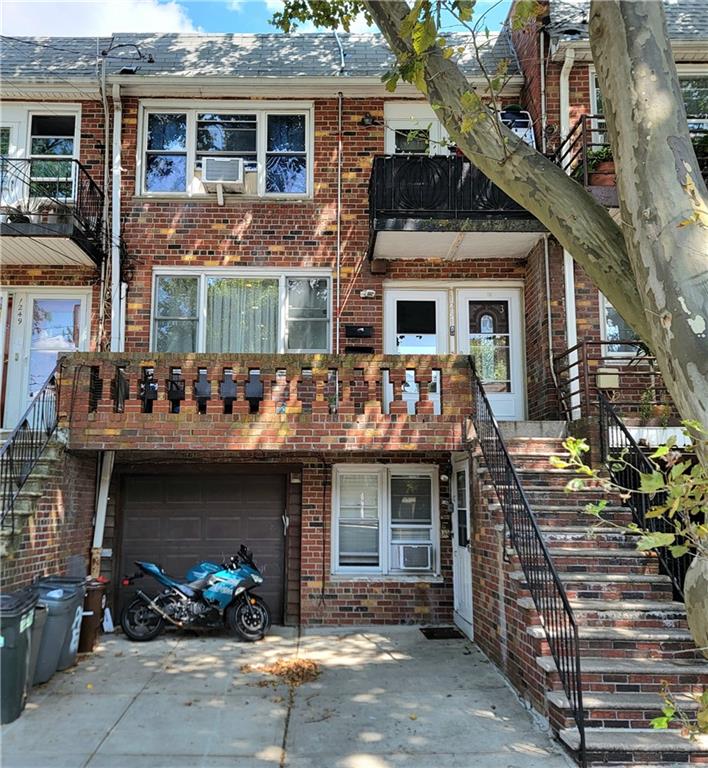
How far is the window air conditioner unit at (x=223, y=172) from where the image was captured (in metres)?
9.59

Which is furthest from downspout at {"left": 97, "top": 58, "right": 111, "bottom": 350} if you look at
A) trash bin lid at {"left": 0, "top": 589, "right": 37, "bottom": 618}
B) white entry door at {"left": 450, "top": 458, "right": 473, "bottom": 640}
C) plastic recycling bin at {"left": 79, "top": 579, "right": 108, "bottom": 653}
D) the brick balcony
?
white entry door at {"left": 450, "top": 458, "right": 473, "bottom": 640}

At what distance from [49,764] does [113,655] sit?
277 centimetres

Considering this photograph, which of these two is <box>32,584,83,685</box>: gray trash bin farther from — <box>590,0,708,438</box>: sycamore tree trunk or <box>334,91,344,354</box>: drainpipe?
<box>590,0,708,438</box>: sycamore tree trunk

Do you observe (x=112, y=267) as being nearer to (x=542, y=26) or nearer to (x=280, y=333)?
(x=280, y=333)

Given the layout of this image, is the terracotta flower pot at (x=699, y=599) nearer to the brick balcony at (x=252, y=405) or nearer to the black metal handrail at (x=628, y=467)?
the black metal handrail at (x=628, y=467)

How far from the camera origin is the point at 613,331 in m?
9.27

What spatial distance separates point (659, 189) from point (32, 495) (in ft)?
21.1

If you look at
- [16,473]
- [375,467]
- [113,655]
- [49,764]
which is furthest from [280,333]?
[49,764]

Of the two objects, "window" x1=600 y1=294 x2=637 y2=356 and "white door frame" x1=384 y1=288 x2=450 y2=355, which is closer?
"window" x1=600 y1=294 x2=637 y2=356

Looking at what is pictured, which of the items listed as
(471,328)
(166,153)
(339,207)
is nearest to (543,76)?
(339,207)

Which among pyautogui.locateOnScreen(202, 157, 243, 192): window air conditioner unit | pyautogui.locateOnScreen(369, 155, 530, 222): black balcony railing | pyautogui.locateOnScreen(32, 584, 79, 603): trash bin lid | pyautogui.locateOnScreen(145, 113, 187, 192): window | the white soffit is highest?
pyautogui.locateOnScreen(145, 113, 187, 192): window

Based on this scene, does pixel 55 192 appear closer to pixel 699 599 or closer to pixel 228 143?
pixel 228 143

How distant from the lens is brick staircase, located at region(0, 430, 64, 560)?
20.7 ft

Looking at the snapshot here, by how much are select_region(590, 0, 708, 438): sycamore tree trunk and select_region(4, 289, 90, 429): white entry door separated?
8266 millimetres
